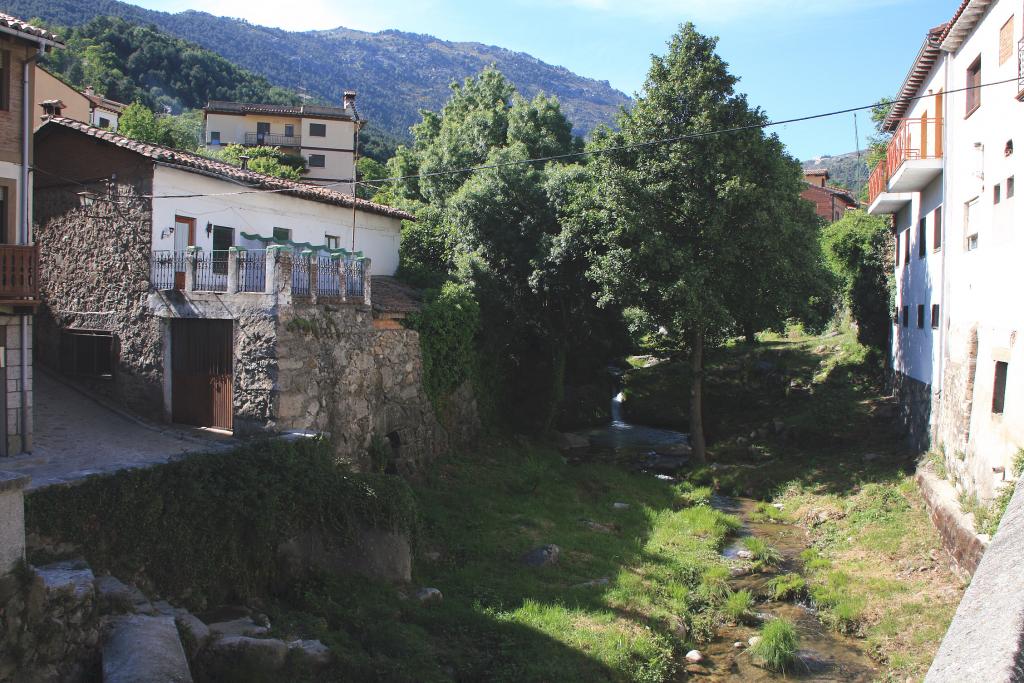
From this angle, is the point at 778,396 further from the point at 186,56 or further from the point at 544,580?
the point at 186,56

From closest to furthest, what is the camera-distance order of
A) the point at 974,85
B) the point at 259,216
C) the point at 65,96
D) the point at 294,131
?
the point at 974,85
the point at 259,216
the point at 65,96
the point at 294,131

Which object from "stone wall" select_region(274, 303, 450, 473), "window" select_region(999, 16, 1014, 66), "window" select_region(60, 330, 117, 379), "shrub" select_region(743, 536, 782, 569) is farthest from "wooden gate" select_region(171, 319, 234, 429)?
"window" select_region(999, 16, 1014, 66)

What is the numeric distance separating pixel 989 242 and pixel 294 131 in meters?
62.1

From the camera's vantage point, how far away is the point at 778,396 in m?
31.3

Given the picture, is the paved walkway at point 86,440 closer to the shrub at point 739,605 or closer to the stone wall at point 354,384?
the stone wall at point 354,384

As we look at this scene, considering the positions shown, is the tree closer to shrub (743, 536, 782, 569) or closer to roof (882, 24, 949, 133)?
roof (882, 24, 949, 133)

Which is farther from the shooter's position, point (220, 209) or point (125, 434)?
point (220, 209)

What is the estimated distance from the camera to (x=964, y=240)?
1914 centimetres

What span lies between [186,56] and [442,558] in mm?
104522

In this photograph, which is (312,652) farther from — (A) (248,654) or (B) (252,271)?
(B) (252,271)

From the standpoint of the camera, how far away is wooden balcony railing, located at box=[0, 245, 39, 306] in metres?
14.4

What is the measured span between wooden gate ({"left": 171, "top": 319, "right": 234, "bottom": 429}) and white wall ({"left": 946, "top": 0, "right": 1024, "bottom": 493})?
53.3ft

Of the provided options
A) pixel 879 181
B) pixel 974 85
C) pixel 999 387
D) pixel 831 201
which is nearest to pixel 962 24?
pixel 974 85

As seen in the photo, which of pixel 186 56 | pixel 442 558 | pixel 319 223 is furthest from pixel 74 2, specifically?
pixel 442 558
